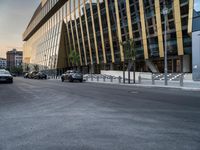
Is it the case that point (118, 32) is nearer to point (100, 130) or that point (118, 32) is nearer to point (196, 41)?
point (196, 41)

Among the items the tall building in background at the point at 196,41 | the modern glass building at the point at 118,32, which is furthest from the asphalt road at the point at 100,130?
the modern glass building at the point at 118,32

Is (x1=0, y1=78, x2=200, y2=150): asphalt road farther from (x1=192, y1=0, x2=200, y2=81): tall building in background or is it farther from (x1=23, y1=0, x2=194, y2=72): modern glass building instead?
(x1=23, y1=0, x2=194, y2=72): modern glass building

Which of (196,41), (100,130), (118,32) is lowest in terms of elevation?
(100,130)

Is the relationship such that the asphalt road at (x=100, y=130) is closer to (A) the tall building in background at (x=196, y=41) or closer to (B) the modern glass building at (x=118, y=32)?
(A) the tall building in background at (x=196, y=41)

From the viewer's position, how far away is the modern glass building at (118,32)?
35688 mm

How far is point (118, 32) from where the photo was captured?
4709cm

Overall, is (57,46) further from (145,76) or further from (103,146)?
(103,146)

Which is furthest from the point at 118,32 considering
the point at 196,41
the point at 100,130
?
the point at 100,130

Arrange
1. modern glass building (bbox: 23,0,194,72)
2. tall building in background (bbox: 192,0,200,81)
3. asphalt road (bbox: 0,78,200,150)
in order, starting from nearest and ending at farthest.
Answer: asphalt road (bbox: 0,78,200,150) → tall building in background (bbox: 192,0,200,81) → modern glass building (bbox: 23,0,194,72)

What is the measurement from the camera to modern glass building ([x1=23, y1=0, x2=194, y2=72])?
3569cm

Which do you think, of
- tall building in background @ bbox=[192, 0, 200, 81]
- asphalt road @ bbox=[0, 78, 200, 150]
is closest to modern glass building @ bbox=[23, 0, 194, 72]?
tall building in background @ bbox=[192, 0, 200, 81]

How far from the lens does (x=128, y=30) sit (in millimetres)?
44688

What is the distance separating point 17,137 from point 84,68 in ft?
200

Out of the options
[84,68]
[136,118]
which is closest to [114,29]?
[84,68]
